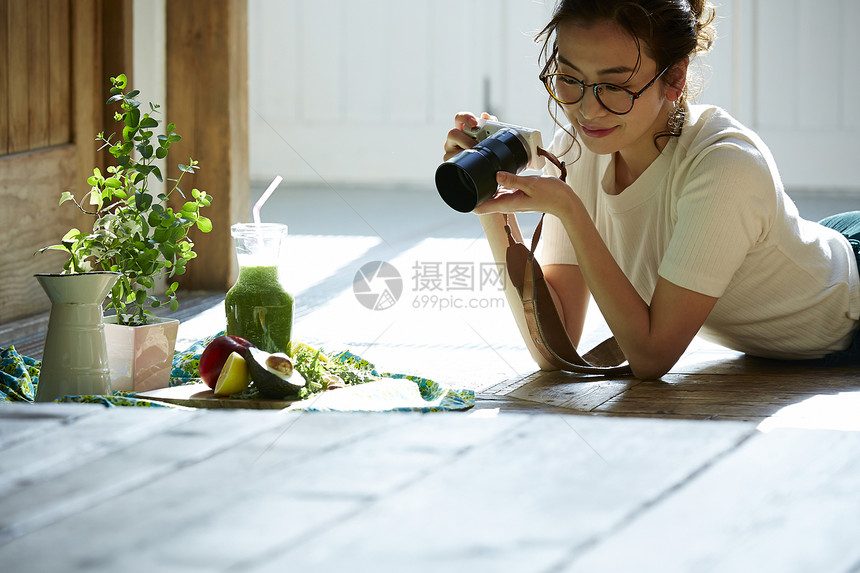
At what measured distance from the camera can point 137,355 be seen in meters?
1.23

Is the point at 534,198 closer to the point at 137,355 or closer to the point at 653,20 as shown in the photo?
the point at 653,20

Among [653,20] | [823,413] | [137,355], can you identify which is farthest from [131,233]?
[823,413]

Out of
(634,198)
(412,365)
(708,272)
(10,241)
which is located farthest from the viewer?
(10,241)

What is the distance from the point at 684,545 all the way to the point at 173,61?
2.52 metres

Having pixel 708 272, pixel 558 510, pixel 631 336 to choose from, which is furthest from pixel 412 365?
pixel 558 510

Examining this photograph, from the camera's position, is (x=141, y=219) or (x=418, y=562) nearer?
(x=418, y=562)

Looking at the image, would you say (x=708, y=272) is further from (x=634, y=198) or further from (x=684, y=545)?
(x=684, y=545)

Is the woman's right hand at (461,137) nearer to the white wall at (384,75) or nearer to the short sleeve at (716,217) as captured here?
the short sleeve at (716,217)

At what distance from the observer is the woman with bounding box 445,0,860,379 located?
49.5 inches

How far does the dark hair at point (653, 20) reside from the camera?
1.24 meters

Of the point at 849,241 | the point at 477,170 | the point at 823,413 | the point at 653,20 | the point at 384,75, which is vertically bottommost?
the point at 823,413

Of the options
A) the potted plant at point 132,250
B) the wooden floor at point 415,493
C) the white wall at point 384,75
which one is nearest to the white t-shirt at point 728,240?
the potted plant at point 132,250

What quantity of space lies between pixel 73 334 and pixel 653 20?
78 cm

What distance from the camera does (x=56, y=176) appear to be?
2355 mm
